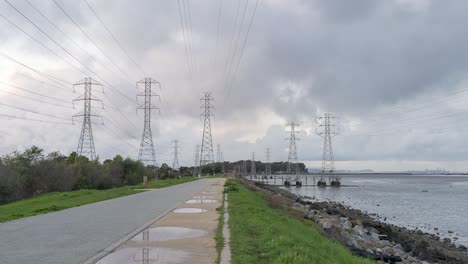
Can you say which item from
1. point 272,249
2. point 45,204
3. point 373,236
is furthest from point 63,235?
point 373,236

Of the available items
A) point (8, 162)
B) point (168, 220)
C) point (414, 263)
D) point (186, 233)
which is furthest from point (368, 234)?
point (8, 162)

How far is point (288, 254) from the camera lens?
366 inches

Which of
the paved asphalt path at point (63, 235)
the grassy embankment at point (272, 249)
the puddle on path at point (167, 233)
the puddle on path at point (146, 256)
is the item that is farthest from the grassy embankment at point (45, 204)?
the grassy embankment at point (272, 249)

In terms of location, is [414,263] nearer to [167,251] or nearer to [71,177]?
[167,251]

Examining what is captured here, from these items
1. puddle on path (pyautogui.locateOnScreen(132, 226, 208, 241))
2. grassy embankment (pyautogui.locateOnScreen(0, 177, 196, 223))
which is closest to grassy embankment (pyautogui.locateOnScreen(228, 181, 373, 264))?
puddle on path (pyautogui.locateOnScreen(132, 226, 208, 241))

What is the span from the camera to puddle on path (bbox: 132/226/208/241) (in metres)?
12.6

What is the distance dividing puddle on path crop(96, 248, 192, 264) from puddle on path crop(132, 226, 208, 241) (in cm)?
179

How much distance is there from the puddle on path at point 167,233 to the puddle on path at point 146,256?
179 centimetres

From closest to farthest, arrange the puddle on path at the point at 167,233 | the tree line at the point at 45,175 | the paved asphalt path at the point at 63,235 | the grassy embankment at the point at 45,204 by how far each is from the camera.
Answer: the paved asphalt path at the point at 63,235
the puddle on path at the point at 167,233
the grassy embankment at the point at 45,204
the tree line at the point at 45,175

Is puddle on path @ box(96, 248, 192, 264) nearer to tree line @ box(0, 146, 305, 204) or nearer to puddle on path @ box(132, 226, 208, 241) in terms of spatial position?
puddle on path @ box(132, 226, 208, 241)

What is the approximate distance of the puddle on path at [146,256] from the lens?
9336mm

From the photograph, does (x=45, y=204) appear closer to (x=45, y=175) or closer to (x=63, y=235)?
(x=63, y=235)

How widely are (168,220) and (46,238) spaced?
211 inches

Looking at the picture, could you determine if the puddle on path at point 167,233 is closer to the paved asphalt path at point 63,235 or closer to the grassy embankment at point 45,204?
the paved asphalt path at point 63,235
